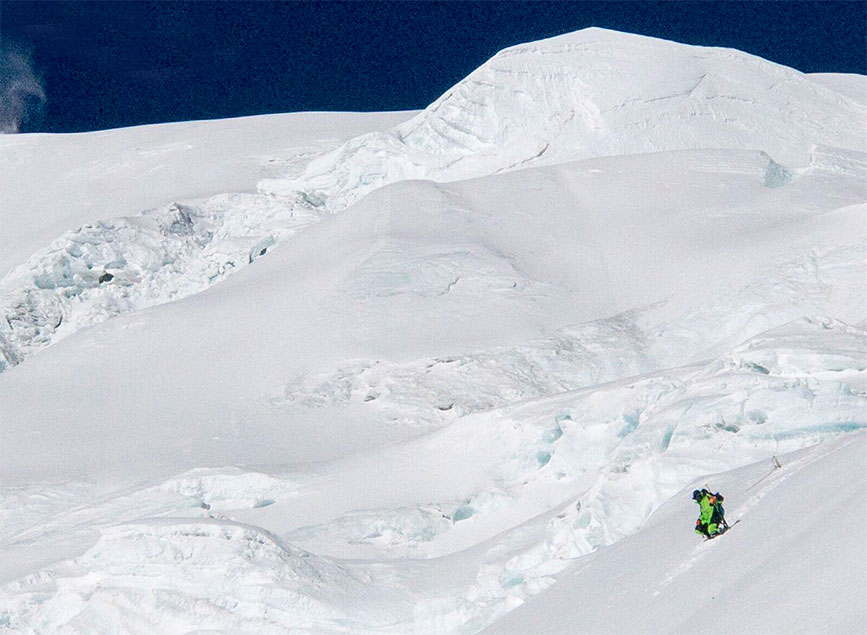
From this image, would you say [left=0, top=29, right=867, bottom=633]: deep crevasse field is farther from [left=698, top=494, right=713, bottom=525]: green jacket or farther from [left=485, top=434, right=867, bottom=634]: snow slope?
[left=698, top=494, right=713, bottom=525]: green jacket

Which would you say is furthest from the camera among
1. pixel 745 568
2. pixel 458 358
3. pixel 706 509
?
pixel 458 358

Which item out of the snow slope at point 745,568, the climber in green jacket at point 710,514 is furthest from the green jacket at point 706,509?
the snow slope at point 745,568

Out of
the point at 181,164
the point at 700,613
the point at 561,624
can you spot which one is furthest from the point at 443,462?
the point at 181,164

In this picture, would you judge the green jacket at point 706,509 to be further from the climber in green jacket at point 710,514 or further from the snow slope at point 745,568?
the snow slope at point 745,568

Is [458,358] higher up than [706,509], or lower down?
lower down

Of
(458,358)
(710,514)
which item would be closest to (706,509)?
(710,514)

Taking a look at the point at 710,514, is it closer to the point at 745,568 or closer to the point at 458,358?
the point at 745,568
